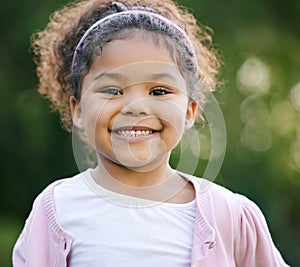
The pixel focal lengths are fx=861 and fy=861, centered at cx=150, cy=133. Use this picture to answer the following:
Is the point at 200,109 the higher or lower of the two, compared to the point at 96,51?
lower

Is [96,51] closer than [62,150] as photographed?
Yes

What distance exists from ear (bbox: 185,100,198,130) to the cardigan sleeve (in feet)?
0.73

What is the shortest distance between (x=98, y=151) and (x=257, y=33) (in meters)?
3.24

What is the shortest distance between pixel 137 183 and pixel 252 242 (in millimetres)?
306

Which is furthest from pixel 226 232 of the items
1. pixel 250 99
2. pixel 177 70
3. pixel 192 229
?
pixel 250 99

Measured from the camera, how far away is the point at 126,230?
6.42 ft

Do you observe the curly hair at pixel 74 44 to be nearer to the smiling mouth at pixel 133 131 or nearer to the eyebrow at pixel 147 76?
the eyebrow at pixel 147 76

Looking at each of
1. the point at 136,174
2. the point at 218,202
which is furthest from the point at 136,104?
the point at 218,202

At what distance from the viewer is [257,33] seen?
510cm

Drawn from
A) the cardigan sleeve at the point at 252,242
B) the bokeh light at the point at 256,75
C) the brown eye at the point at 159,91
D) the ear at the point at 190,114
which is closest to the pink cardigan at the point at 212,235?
the cardigan sleeve at the point at 252,242

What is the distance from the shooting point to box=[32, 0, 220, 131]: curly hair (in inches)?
85.2

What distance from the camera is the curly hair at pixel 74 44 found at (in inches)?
85.2

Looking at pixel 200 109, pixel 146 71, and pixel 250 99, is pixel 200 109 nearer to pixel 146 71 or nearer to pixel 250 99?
pixel 146 71

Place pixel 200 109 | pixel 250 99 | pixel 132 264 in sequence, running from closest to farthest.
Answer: pixel 132 264 < pixel 200 109 < pixel 250 99
